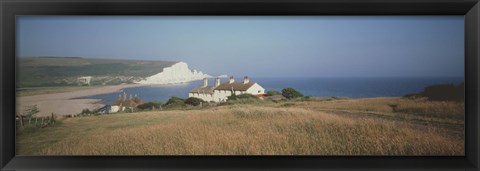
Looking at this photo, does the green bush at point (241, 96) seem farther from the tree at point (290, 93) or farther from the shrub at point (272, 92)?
the tree at point (290, 93)

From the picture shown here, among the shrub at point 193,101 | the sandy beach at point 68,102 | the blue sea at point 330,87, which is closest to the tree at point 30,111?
the sandy beach at point 68,102

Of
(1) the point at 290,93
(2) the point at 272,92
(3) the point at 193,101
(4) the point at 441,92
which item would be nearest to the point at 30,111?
(3) the point at 193,101

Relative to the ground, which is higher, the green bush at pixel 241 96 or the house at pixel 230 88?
the house at pixel 230 88

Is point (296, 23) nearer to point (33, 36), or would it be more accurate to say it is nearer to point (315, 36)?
point (315, 36)

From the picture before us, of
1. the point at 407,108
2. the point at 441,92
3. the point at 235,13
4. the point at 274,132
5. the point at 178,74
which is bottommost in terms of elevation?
the point at 274,132

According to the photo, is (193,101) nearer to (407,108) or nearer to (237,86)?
(237,86)

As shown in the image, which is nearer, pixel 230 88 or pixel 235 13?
pixel 235 13

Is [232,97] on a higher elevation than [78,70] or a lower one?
lower
